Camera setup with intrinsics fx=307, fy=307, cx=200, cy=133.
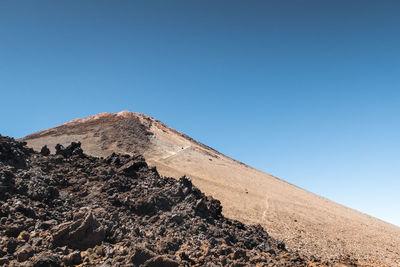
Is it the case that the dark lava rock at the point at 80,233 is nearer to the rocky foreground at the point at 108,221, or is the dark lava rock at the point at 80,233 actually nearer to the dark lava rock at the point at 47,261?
the rocky foreground at the point at 108,221

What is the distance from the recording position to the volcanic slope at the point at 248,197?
23.7 metres

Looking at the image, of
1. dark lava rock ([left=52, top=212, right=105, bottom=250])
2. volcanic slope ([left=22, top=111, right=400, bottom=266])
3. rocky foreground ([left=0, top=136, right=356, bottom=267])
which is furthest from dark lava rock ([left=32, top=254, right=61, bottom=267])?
volcanic slope ([left=22, top=111, right=400, bottom=266])

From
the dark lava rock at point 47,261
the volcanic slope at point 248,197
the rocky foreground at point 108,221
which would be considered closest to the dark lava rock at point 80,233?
the rocky foreground at point 108,221

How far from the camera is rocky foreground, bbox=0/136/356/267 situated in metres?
8.18

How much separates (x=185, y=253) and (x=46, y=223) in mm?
4310

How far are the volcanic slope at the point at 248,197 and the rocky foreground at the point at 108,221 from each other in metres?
9.63

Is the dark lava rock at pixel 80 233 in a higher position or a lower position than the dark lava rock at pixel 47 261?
higher

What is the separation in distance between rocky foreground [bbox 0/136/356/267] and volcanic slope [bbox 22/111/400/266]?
9.63m

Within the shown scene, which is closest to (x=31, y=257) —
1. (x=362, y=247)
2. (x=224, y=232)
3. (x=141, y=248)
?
(x=141, y=248)

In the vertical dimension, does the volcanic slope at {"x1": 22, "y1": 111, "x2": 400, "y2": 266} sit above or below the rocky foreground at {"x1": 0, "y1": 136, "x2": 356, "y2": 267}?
above

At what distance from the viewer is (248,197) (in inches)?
1420

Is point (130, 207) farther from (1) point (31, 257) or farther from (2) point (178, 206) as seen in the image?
(1) point (31, 257)

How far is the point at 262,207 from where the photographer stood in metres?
32.8

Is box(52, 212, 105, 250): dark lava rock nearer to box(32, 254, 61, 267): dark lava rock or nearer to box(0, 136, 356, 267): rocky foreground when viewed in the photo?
box(0, 136, 356, 267): rocky foreground
